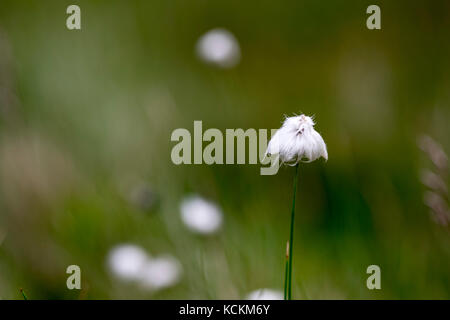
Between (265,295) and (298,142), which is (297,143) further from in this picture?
(265,295)

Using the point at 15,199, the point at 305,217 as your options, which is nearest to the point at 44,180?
the point at 15,199

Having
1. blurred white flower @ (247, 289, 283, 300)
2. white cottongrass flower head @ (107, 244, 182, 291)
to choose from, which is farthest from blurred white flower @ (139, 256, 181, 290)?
blurred white flower @ (247, 289, 283, 300)

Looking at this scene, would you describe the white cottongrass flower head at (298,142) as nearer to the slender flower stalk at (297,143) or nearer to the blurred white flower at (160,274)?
the slender flower stalk at (297,143)

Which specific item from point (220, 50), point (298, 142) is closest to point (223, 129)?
point (220, 50)

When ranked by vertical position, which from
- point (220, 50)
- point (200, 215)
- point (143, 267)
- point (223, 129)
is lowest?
point (143, 267)

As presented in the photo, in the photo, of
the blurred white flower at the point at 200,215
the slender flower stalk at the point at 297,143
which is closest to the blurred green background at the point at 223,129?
the blurred white flower at the point at 200,215

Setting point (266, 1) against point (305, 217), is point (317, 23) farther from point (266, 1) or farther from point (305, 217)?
point (305, 217)
